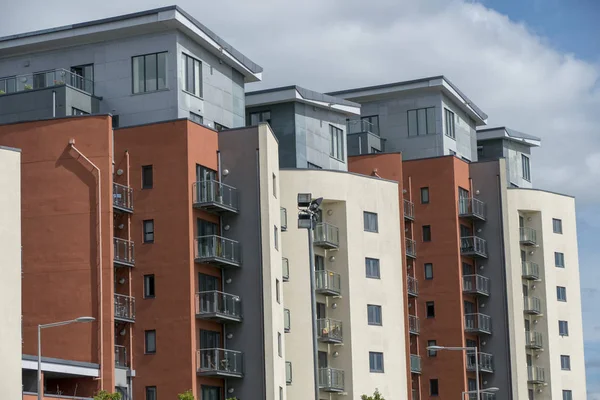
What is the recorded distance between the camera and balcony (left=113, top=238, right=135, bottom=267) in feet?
227

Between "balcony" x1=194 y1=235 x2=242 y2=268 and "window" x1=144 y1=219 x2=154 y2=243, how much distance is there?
2387 mm

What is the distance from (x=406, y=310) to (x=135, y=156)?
25124mm

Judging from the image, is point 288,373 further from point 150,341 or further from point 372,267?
point 150,341

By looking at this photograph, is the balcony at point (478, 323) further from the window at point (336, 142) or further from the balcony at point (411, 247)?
the window at point (336, 142)

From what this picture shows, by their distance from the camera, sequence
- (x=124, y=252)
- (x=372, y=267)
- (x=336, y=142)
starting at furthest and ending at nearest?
1. (x=336, y=142)
2. (x=372, y=267)
3. (x=124, y=252)

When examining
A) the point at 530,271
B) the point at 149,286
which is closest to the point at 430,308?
the point at 530,271

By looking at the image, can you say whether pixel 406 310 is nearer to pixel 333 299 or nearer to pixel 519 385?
pixel 333 299

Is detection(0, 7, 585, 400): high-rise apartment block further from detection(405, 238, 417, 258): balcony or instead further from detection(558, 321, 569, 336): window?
detection(558, 321, 569, 336): window

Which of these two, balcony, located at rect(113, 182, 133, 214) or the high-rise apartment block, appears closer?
the high-rise apartment block

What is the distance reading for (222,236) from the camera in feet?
240

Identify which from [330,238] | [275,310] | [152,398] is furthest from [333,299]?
[152,398]

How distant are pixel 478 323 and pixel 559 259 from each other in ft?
46.5

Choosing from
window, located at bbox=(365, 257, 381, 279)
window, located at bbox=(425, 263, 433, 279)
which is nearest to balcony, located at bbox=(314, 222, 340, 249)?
window, located at bbox=(365, 257, 381, 279)

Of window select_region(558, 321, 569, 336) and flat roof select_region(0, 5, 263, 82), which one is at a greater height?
flat roof select_region(0, 5, 263, 82)
